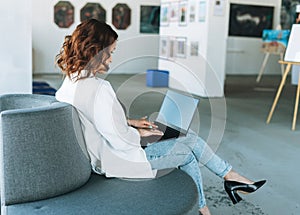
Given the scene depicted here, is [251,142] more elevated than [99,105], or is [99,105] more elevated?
[99,105]

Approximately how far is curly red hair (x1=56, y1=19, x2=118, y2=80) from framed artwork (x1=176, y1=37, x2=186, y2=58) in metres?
6.46

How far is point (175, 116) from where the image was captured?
7.68ft

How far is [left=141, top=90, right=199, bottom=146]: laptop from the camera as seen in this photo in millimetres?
2229

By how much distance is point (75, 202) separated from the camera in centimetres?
179

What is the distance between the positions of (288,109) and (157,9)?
6486mm

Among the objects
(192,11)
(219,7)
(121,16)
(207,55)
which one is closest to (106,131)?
(207,55)

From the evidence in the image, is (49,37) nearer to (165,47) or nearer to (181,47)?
(165,47)

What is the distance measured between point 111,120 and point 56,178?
35cm

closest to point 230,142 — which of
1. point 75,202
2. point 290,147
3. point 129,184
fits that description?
point 290,147

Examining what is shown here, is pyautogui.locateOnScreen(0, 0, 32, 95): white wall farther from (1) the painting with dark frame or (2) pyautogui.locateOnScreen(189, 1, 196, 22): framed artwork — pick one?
(1) the painting with dark frame

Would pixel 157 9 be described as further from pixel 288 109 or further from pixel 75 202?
pixel 75 202

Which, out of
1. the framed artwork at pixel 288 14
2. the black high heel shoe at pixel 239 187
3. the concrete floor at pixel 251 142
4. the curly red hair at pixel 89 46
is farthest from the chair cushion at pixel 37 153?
the framed artwork at pixel 288 14

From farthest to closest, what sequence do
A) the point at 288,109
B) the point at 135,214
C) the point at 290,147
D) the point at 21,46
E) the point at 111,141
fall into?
the point at 288,109, the point at 290,147, the point at 21,46, the point at 111,141, the point at 135,214

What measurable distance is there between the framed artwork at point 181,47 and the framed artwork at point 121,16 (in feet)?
12.1
